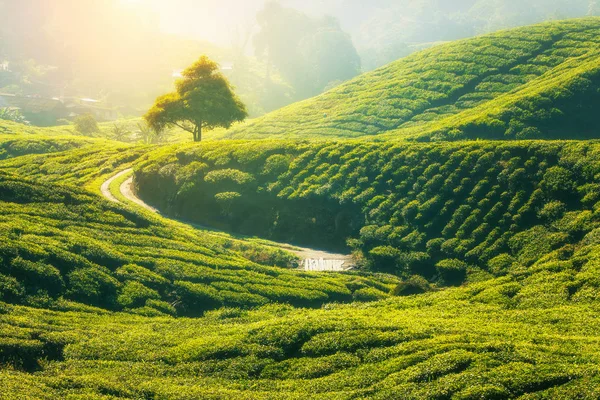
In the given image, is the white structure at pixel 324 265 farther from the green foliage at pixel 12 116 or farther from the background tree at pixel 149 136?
the green foliage at pixel 12 116

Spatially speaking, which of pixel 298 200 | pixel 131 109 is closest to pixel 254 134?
pixel 298 200

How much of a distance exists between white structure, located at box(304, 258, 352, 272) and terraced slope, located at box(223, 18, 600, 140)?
953 inches

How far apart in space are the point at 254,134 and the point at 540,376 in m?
74.1

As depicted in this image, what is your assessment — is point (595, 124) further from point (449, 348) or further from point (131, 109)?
point (131, 109)

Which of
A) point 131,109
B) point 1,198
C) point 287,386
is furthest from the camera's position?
point 131,109

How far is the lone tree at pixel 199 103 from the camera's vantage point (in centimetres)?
7056

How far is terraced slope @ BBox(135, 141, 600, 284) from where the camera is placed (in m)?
36.9

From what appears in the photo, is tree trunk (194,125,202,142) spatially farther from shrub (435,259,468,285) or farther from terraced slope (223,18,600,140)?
shrub (435,259,468,285)

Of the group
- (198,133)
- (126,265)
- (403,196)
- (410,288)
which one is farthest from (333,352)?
(198,133)

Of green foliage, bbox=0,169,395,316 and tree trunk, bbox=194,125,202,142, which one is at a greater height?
tree trunk, bbox=194,125,202,142

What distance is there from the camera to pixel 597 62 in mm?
62156

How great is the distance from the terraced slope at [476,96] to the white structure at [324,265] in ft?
79.4

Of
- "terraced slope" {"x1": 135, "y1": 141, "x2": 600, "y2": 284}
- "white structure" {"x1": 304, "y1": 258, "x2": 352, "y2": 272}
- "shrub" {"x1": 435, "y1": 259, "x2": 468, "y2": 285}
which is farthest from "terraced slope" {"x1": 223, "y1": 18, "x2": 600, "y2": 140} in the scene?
"white structure" {"x1": 304, "y1": 258, "x2": 352, "y2": 272}

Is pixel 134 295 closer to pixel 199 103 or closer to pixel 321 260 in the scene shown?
pixel 321 260
